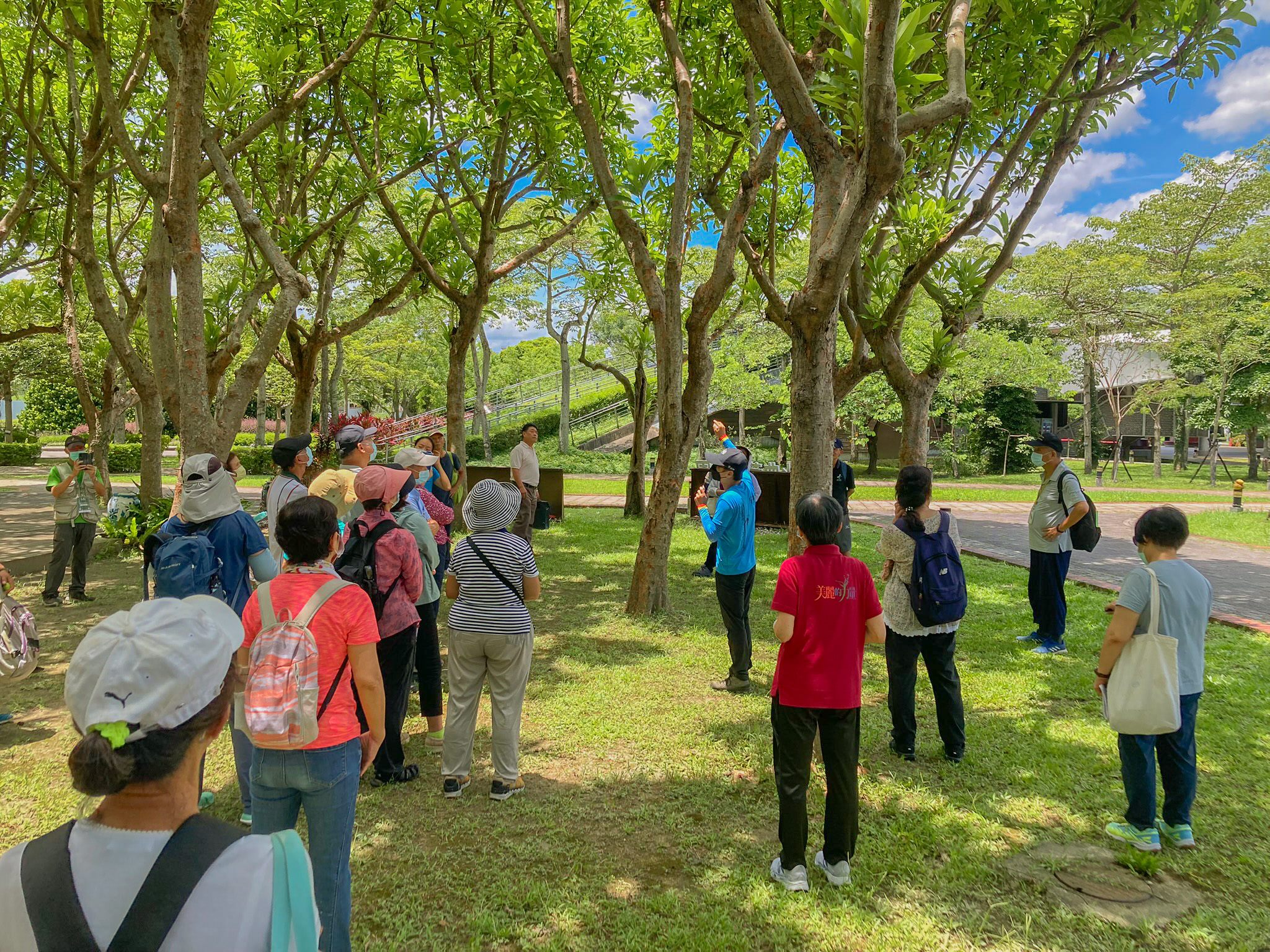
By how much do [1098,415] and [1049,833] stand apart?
4066 cm

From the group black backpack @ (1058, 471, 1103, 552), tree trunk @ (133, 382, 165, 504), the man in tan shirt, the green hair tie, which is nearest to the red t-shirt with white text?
the green hair tie

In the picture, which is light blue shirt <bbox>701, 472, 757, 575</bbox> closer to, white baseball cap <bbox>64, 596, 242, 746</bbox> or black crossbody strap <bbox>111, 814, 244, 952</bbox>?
white baseball cap <bbox>64, 596, 242, 746</bbox>

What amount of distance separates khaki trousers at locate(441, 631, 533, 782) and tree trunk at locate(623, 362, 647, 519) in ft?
36.3

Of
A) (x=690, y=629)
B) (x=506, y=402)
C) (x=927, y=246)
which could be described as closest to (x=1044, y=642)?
(x=690, y=629)

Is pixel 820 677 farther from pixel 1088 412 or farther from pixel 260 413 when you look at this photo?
pixel 260 413

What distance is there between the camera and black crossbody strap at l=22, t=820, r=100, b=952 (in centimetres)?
109

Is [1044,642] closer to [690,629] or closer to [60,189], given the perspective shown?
[690,629]

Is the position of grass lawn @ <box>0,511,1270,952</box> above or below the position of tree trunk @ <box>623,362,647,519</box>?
below

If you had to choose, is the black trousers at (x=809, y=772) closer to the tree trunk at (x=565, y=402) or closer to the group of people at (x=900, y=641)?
the group of people at (x=900, y=641)

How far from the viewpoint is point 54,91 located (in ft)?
37.9

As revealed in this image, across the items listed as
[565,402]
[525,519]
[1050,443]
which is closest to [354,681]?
[525,519]

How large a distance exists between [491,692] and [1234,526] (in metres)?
16.5

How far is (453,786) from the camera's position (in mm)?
3988

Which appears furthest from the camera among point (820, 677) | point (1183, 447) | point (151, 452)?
point (1183, 447)
